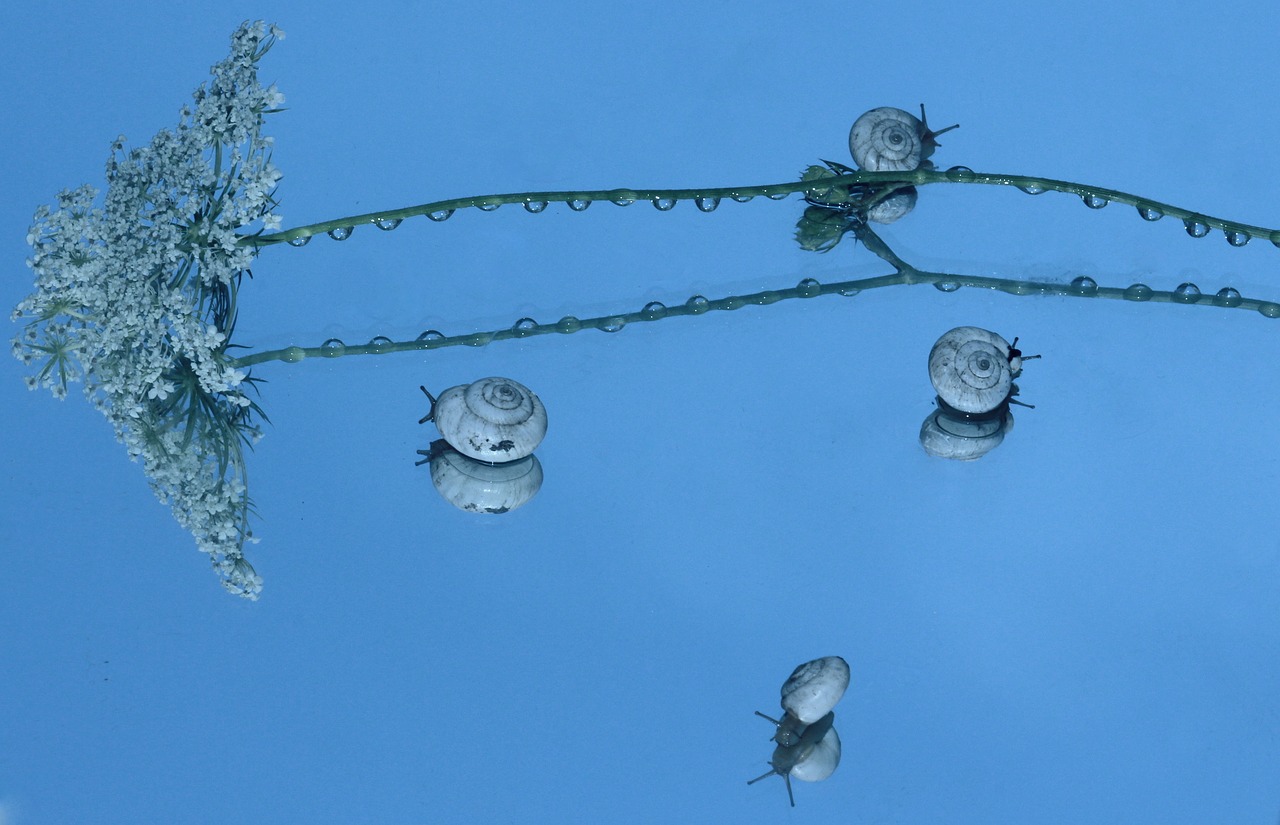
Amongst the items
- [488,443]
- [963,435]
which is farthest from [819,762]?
[488,443]

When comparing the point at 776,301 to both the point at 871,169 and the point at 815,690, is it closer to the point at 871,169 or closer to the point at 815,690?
the point at 871,169

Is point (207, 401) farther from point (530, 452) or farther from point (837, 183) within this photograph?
point (837, 183)

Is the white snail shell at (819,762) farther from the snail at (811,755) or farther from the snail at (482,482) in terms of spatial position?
the snail at (482,482)

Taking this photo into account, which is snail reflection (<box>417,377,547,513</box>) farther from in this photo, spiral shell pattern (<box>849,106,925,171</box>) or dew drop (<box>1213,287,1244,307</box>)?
dew drop (<box>1213,287,1244,307</box>)

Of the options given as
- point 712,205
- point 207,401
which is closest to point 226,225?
point 207,401

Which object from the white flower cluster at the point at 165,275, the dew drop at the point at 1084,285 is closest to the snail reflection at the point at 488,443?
the white flower cluster at the point at 165,275

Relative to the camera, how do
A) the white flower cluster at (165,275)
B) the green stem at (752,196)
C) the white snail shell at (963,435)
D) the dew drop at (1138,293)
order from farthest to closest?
the dew drop at (1138,293)
the white snail shell at (963,435)
the green stem at (752,196)
the white flower cluster at (165,275)
